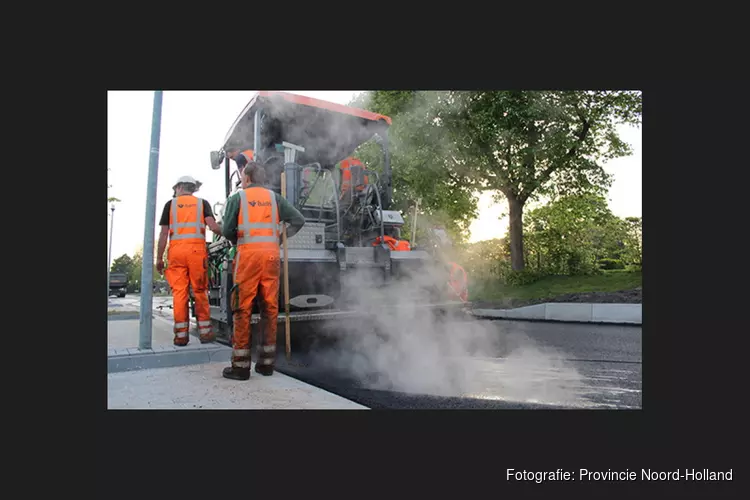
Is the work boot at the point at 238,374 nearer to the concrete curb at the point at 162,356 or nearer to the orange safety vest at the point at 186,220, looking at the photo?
the concrete curb at the point at 162,356

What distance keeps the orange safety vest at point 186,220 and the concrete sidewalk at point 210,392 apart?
1338 millimetres

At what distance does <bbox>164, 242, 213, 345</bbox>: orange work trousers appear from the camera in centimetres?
459

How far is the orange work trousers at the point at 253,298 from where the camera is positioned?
11.8 feet

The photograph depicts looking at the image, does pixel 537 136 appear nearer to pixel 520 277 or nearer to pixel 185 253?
pixel 520 277

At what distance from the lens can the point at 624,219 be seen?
15055mm

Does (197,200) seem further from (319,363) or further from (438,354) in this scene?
(438,354)

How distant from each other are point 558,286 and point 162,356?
950 cm

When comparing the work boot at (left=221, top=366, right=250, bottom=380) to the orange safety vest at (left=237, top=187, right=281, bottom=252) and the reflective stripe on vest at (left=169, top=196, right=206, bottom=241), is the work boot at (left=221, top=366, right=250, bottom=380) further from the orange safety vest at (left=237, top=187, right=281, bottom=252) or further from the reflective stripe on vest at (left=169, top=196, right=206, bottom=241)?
the reflective stripe on vest at (left=169, top=196, right=206, bottom=241)

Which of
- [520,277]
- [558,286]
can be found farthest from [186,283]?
[520,277]

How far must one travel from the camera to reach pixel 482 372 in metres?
4.21

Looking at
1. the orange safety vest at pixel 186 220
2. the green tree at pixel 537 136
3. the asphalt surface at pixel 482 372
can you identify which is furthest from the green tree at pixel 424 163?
the orange safety vest at pixel 186 220

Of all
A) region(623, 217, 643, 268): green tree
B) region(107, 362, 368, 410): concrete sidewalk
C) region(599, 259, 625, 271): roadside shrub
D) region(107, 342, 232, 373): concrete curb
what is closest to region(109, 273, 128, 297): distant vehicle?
region(599, 259, 625, 271): roadside shrub

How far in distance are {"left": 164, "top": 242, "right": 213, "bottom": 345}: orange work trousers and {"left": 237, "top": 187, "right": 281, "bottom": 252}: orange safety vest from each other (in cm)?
117

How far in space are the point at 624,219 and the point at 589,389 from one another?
13.1 meters
